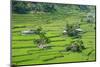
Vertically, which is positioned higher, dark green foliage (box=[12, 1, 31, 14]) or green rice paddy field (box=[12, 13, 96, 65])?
dark green foliage (box=[12, 1, 31, 14])

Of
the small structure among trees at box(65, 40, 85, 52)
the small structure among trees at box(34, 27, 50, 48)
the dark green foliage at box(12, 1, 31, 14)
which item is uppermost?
the dark green foliage at box(12, 1, 31, 14)

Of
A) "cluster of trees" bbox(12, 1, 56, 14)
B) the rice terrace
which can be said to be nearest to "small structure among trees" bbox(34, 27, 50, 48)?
the rice terrace

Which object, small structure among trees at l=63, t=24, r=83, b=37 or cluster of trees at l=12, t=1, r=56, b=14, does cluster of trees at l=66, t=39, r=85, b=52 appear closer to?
small structure among trees at l=63, t=24, r=83, b=37

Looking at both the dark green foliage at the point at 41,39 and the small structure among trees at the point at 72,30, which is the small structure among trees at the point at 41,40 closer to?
the dark green foliage at the point at 41,39

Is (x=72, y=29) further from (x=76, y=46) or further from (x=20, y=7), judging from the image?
(x=20, y=7)

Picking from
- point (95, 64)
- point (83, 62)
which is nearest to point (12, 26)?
point (83, 62)

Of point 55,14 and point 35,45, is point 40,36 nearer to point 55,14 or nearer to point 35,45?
point 35,45

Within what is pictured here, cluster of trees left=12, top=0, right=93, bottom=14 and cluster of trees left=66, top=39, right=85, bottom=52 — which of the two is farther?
cluster of trees left=66, top=39, right=85, bottom=52
